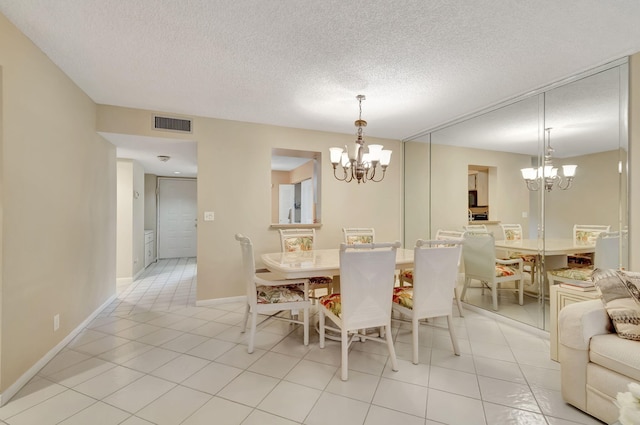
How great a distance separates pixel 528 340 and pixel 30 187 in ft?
13.6

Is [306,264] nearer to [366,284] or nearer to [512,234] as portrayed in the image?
[366,284]

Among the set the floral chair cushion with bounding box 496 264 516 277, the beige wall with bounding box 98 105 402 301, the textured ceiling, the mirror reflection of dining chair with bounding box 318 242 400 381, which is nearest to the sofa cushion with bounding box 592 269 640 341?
the mirror reflection of dining chair with bounding box 318 242 400 381

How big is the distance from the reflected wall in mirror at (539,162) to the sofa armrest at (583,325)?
0.92 m

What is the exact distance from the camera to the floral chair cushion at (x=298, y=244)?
3.47m

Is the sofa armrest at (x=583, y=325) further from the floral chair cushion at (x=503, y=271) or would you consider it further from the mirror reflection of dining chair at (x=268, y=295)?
the mirror reflection of dining chair at (x=268, y=295)

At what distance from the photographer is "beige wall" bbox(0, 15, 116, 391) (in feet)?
5.84

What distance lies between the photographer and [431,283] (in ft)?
7.23

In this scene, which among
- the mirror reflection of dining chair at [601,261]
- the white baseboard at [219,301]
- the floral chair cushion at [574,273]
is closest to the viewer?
the mirror reflection of dining chair at [601,261]

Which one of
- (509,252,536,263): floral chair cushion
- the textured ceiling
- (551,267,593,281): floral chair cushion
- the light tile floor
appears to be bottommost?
the light tile floor

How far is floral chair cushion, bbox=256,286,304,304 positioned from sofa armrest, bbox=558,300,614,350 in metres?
1.82

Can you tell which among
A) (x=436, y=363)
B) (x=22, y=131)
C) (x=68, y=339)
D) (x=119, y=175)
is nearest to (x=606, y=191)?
(x=436, y=363)

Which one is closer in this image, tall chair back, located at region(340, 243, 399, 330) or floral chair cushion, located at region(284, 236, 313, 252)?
tall chair back, located at region(340, 243, 399, 330)

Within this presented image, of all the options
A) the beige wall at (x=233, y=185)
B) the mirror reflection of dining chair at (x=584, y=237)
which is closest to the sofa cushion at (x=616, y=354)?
the mirror reflection of dining chair at (x=584, y=237)

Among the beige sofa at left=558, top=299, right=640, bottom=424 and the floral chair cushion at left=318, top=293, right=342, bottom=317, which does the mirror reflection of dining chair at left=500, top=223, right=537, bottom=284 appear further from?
the floral chair cushion at left=318, top=293, right=342, bottom=317
